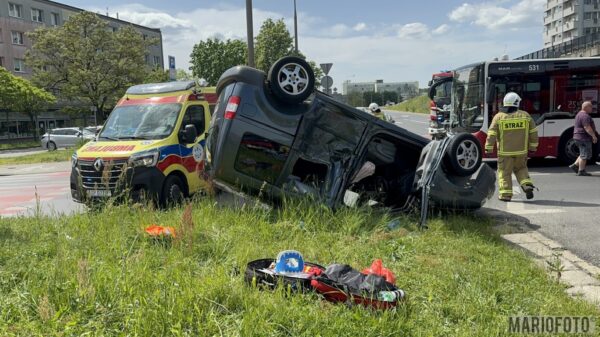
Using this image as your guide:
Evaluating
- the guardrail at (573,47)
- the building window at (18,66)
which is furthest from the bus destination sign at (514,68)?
the building window at (18,66)

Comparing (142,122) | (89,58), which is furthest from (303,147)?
(89,58)

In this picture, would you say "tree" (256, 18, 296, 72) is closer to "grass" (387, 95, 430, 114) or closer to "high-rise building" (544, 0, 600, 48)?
"grass" (387, 95, 430, 114)

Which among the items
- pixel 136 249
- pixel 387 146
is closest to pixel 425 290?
pixel 136 249

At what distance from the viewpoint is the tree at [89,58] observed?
36125 mm

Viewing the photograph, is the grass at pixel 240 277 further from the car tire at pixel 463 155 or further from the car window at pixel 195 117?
the car window at pixel 195 117

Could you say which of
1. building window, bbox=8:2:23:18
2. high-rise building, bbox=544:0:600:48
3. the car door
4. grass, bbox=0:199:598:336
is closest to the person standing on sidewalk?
grass, bbox=0:199:598:336

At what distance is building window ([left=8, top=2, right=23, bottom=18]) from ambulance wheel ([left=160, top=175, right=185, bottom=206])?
5036 centimetres

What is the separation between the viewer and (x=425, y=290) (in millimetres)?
3768

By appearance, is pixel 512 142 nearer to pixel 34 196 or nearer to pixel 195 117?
pixel 195 117

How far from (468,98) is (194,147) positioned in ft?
27.5

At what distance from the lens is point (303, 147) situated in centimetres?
601

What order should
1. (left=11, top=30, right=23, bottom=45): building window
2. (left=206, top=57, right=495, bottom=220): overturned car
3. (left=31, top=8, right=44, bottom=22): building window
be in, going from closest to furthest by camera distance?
(left=206, top=57, right=495, bottom=220): overturned car, (left=11, top=30, right=23, bottom=45): building window, (left=31, top=8, right=44, bottom=22): building window

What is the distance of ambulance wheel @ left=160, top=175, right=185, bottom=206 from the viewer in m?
7.65

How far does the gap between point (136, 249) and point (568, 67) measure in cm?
1243
